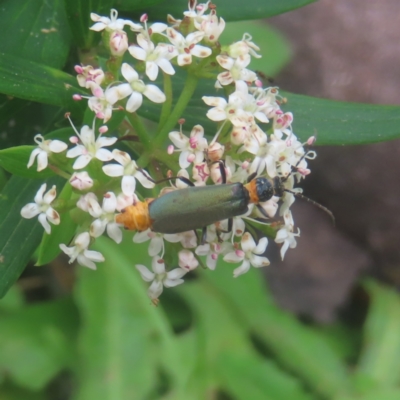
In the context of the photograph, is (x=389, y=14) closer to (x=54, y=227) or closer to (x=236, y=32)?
(x=236, y=32)

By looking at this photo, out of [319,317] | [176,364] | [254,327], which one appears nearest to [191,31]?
[176,364]

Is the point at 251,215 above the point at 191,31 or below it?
below

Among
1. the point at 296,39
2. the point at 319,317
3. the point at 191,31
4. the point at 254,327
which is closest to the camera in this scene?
the point at 191,31

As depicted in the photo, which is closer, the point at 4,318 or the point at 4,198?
the point at 4,198

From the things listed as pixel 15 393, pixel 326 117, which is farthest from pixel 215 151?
pixel 15 393

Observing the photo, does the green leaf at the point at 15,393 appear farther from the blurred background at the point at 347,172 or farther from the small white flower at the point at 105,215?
the small white flower at the point at 105,215

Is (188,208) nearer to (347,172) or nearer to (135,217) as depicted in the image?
(135,217)

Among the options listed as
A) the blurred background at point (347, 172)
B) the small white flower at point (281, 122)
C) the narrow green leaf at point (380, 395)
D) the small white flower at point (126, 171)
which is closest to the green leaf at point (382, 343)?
the narrow green leaf at point (380, 395)
